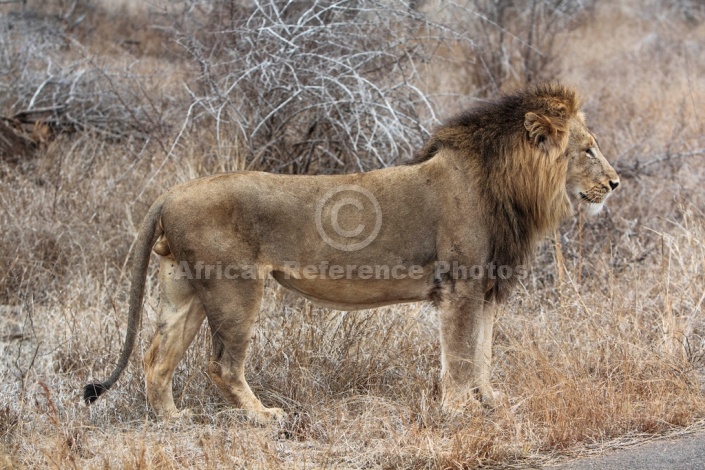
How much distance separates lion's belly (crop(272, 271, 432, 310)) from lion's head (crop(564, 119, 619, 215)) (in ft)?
3.04

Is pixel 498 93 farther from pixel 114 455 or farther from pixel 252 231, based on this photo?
pixel 114 455

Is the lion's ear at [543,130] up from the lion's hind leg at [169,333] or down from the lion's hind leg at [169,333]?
up

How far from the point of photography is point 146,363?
14.5 ft

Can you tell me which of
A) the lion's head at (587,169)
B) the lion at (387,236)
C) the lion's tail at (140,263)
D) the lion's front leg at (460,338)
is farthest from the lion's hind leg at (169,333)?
the lion's head at (587,169)

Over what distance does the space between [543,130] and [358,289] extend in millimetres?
1173

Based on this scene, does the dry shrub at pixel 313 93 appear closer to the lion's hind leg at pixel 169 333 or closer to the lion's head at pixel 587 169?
the lion's head at pixel 587 169

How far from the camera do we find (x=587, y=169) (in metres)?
4.48

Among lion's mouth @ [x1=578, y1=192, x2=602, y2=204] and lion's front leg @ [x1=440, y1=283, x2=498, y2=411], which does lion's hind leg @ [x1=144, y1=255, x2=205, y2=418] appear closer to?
lion's front leg @ [x1=440, y1=283, x2=498, y2=411]

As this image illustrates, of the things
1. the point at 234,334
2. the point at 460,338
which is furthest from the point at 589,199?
the point at 234,334

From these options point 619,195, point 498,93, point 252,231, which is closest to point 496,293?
point 252,231

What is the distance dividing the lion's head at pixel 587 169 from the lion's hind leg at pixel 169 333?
1956 millimetres

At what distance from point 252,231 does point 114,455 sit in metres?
1.16

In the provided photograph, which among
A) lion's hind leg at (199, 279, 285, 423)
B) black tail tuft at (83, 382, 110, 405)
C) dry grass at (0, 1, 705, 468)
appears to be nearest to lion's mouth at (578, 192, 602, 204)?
dry grass at (0, 1, 705, 468)

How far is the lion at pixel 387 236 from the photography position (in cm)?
412
